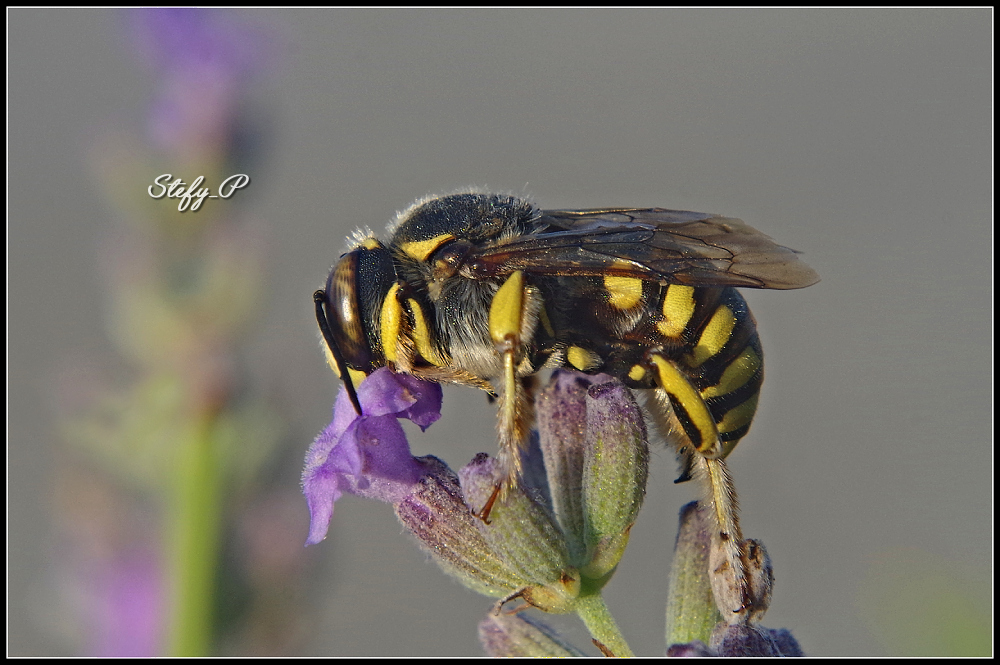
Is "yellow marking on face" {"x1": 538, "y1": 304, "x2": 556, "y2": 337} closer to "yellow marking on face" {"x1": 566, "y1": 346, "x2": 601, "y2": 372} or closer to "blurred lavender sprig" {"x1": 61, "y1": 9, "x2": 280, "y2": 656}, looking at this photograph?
"yellow marking on face" {"x1": 566, "y1": 346, "x2": 601, "y2": 372}

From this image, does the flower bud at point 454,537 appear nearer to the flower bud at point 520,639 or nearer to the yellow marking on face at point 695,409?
the flower bud at point 520,639

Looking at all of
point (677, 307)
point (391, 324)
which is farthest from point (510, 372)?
point (677, 307)

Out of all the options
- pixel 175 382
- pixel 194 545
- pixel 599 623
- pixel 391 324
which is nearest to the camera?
pixel 599 623

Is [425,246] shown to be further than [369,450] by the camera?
Yes

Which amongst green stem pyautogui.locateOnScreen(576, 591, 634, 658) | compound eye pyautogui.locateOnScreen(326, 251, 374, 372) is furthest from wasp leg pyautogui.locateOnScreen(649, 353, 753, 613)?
compound eye pyautogui.locateOnScreen(326, 251, 374, 372)

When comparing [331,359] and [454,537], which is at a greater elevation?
[331,359]

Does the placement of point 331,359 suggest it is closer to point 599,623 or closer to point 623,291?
point 623,291

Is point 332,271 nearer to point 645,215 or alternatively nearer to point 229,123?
point 645,215
